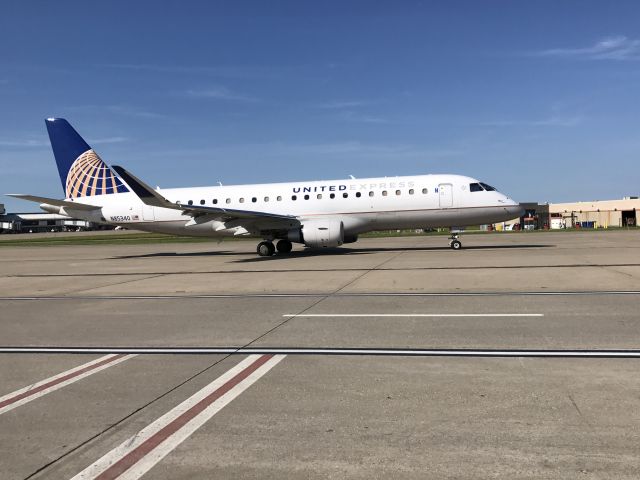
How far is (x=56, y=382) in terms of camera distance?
527 cm

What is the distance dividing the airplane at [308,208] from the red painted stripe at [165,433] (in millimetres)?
16423

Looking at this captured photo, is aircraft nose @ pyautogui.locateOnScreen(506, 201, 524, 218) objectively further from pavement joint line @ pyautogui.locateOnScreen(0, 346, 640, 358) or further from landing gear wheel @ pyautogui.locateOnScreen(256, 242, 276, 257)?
pavement joint line @ pyautogui.locateOnScreen(0, 346, 640, 358)

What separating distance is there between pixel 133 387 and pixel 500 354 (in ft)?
13.8

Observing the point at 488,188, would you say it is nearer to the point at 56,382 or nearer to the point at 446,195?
the point at 446,195

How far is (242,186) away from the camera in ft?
85.7

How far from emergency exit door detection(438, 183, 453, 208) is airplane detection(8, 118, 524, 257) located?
0.15 ft

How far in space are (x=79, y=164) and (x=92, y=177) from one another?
3.35ft

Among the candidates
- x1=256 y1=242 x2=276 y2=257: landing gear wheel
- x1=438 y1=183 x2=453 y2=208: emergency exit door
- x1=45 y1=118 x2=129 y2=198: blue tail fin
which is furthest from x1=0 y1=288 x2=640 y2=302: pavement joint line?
x1=45 y1=118 x2=129 y2=198: blue tail fin

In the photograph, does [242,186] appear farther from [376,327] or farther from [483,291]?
[376,327]

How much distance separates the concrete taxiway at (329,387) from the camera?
3.38 m

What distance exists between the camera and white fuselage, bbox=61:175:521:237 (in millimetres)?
23203

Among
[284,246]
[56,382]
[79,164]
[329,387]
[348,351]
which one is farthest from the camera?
[79,164]

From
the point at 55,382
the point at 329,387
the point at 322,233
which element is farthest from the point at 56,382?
the point at 322,233

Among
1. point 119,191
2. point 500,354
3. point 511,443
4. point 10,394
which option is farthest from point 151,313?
point 119,191
